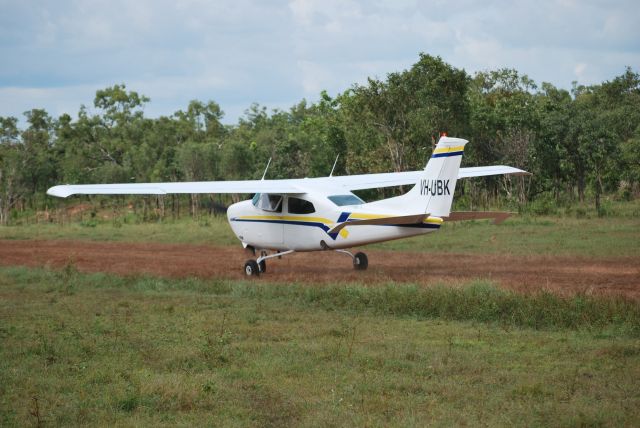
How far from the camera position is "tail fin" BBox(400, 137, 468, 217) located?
53.3 feet

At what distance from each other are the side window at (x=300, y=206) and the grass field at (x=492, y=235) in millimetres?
5201

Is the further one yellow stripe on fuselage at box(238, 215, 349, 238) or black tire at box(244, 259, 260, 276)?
black tire at box(244, 259, 260, 276)

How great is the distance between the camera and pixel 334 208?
1842 cm

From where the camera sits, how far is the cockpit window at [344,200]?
18.6 meters

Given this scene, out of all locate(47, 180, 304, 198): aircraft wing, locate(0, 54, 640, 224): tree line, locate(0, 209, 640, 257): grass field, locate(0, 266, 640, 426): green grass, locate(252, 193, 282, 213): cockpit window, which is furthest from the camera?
locate(0, 54, 640, 224): tree line

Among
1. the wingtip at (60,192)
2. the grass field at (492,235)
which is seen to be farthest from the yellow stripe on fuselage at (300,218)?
the grass field at (492,235)

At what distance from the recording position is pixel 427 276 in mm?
17500

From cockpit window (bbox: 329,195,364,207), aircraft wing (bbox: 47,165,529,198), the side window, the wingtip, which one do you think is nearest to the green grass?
the wingtip

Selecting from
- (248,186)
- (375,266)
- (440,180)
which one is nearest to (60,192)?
(248,186)

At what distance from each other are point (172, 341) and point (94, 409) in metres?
3.21

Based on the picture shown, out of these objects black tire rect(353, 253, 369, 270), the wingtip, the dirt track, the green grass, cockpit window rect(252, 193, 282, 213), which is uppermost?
the wingtip

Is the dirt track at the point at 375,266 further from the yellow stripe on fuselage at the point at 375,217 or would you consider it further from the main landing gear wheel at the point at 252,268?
the yellow stripe on fuselage at the point at 375,217

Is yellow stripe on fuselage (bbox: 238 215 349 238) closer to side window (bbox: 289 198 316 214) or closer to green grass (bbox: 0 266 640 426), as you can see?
side window (bbox: 289 198 316 214)

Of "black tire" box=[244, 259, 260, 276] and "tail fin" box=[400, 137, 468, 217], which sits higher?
"tail fin" box=[400, 137, 468, 217]
